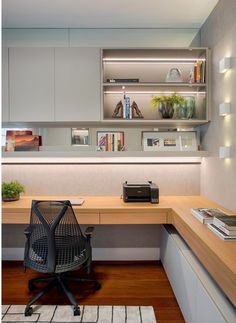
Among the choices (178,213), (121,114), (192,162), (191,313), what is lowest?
(191,313)

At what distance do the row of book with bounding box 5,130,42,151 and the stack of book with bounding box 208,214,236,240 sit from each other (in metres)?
2.07

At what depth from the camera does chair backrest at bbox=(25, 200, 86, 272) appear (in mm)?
2230

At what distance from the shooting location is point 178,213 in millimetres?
2453

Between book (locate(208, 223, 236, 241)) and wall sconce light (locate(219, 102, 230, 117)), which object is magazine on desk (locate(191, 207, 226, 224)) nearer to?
book (locate(208, 223, 236, 241))

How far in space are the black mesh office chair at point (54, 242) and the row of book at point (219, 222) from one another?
1046 mm

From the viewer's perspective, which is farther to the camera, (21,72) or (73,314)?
(21,72)

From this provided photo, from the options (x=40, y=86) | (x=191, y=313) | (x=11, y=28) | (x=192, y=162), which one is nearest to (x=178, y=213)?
(x=191, y=313)

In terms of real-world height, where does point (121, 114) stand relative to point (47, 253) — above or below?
above

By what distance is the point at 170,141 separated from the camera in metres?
3.17

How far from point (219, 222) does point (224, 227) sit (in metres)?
0.09

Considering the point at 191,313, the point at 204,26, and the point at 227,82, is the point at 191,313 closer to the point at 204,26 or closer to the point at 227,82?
the point at 227,82

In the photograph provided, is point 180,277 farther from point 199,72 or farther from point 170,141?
point 199,72

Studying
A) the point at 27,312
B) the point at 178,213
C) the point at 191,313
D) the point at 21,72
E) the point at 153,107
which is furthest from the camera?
the point at 153,107

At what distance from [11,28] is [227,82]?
8.50 ft
